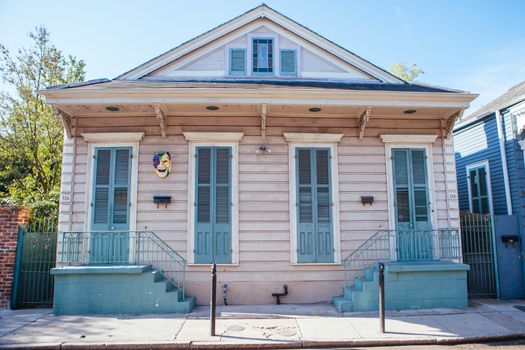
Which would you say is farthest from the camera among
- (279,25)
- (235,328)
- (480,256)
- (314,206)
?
(279,25)

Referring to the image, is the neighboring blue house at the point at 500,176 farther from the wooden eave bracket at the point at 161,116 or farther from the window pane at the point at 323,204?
the wooden eave bracket at the point at 161,116

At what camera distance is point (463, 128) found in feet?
40.2

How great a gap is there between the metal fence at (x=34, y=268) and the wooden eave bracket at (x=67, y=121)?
2145 mm

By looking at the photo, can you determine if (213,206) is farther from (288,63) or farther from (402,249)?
(402,249)

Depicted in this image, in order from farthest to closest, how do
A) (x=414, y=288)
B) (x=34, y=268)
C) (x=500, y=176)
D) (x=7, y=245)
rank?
(x=500, y=176) → (x=34, y=268) → (x=7, y=245) → (x=414, y=288)

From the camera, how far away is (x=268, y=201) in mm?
8586

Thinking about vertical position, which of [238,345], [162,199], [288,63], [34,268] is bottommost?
[238,345]

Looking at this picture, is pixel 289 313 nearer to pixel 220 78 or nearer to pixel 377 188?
pixel 377 188

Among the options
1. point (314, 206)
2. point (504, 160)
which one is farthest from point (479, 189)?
point (314, 206)

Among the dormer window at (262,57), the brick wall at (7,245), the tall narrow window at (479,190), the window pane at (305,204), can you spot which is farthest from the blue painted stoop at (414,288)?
the brick wall at (7,245)

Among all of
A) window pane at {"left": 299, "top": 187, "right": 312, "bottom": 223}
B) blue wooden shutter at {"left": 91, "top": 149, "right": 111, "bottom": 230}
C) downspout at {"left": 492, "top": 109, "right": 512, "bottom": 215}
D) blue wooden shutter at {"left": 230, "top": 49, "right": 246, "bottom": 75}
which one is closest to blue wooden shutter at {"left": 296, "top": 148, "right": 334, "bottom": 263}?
window pane at {"left": 299, "top": 187, "right": 312, "bottom": 223}

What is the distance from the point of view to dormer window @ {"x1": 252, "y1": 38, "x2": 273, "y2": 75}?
9.74 meters

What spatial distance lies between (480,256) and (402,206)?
2230 millimetres

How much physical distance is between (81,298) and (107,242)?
1.29m
